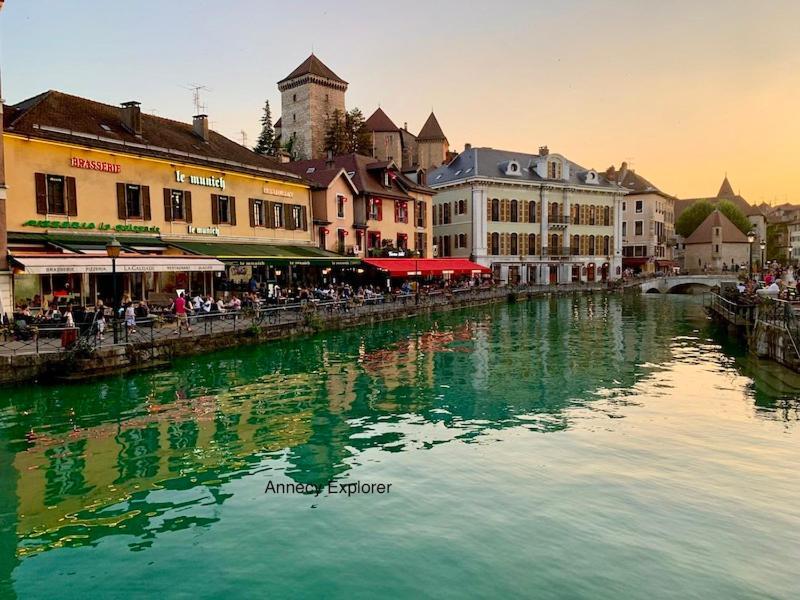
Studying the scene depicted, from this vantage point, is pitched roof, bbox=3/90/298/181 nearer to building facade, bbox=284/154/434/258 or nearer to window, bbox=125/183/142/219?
window, bbox=125/183/142/219

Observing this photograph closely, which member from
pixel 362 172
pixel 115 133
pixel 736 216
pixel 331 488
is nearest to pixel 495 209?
pixel 362 172

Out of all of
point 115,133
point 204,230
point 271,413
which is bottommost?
point 271,413

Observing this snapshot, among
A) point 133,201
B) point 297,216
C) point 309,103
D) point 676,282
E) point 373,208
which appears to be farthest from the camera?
point 309,103

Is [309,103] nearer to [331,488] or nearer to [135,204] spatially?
[135,204]

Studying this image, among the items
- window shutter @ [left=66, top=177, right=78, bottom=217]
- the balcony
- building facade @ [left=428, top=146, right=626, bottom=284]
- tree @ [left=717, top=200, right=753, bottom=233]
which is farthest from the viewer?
tree @ [left=717, top=200, right=753, bottom=233]

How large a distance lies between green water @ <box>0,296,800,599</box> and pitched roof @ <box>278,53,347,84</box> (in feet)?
237

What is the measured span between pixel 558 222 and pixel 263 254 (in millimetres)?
43334

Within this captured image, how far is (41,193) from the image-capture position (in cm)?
2273

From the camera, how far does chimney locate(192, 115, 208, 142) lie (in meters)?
32.8

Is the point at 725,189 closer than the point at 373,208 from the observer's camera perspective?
No

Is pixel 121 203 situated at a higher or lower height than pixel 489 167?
lower

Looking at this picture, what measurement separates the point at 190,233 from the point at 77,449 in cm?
1831

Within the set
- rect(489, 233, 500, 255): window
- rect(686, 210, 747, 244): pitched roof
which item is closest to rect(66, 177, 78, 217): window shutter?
rect(489, 233, 500, 255): window

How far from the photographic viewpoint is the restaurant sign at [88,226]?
22641 millimetres
